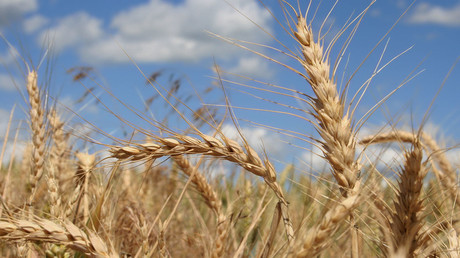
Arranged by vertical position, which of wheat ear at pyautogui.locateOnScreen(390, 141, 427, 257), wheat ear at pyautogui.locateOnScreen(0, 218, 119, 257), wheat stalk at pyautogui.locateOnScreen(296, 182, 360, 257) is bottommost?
wheat ear at pyautogui.locateOnScreen(0, 218, 119, 257)

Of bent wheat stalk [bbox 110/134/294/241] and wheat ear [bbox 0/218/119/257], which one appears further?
bent wheat stalk [bbox 110/134/294/241]

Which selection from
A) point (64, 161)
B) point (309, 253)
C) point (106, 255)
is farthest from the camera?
point (64, 161)

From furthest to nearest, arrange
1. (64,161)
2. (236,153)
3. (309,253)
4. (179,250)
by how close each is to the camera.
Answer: (179,250) → (64,161) → (236,153) → (309,253)

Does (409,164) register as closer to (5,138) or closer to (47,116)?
(47,116)

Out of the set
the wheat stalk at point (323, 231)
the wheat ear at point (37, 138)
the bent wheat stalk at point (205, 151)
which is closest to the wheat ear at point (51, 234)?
the bent wheat stalk at point (205, 151)

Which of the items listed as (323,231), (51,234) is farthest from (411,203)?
(51,234)

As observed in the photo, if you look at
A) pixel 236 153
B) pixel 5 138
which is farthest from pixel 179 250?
pixel 236 153

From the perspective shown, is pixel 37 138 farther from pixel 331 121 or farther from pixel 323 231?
pixel 323 231

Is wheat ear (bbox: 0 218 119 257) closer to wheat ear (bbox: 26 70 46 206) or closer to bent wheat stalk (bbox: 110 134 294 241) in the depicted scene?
bent wheat stalk (bbox: 110 134 294 241)

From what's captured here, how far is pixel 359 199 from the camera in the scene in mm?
1210

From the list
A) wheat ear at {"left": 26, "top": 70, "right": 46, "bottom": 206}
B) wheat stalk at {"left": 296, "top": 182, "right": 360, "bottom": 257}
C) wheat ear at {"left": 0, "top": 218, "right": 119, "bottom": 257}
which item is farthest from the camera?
wheat ear at {"left": 26, "top": 70, "right": 46, "bottom": 206}

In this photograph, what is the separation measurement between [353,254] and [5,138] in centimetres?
200

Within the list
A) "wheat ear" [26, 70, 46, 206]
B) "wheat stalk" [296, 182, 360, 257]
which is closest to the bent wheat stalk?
"wheat stalk" [296, 182, 360, 257]

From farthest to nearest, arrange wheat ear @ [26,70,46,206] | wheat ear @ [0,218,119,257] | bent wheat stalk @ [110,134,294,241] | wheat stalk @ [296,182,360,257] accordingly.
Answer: wheat ear @ [26,70,46,206] → bent wheat stalk @ [110,134,294,241] → wheat ear @ [0,218,119,257] → wheat stalk @ [296,182,360,257]
